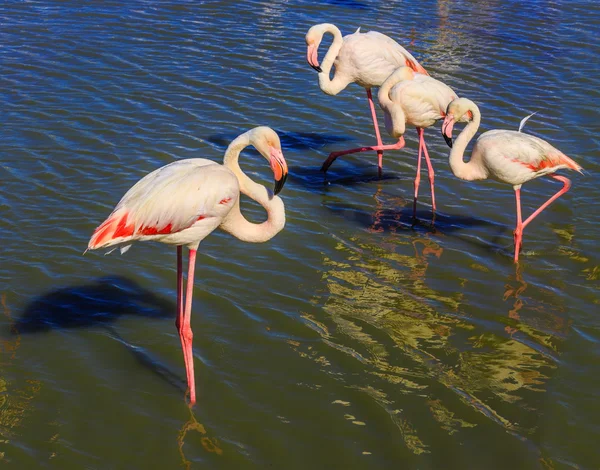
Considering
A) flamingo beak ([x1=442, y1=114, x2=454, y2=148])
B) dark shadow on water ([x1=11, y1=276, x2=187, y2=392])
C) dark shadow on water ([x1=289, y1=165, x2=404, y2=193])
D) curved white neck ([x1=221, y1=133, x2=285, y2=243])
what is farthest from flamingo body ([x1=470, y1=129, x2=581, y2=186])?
dark shadow on water ([x1=11, y1=276, x2=187, y2=392])

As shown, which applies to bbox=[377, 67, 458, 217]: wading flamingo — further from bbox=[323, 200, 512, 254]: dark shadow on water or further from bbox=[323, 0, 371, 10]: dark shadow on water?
bbox=[323, 0, 371, 10]: dark shadow on water

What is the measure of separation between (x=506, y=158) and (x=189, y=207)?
9.76ft

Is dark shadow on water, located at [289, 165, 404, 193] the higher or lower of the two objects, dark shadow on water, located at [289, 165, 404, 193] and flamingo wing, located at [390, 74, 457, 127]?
the lower

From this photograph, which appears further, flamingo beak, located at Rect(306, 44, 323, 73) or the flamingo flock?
flamingo beak, located at Rect(306, 44, 323, 73)

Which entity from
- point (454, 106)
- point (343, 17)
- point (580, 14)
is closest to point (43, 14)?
point (343, 17)

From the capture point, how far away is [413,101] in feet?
25.1

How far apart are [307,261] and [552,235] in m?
2.15

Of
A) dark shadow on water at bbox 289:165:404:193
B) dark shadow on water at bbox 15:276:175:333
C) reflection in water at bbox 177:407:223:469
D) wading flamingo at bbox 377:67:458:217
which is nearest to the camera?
reflection in water at bbox 177:407:223:469

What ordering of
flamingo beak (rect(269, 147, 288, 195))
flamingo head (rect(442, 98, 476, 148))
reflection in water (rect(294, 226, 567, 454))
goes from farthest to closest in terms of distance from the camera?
1. flamingo head (rect(442, 98, 476, 148))
2. flamingo beak (rect(269, 147, 288, 195))
3. reflection in water (rect(294, 226, 567, 454))

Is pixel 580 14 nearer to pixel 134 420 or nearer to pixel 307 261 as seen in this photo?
pixel 307 261

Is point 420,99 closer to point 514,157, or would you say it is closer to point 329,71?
point 514,157

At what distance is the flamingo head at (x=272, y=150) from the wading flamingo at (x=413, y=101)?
2760 mm

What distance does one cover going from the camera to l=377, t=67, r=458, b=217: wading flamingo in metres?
7.64

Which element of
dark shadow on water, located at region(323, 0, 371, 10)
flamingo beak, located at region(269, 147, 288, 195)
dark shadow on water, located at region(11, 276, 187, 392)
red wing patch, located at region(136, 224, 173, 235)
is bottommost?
dark shadow on water, located at region(11, 276, 187, 392)
